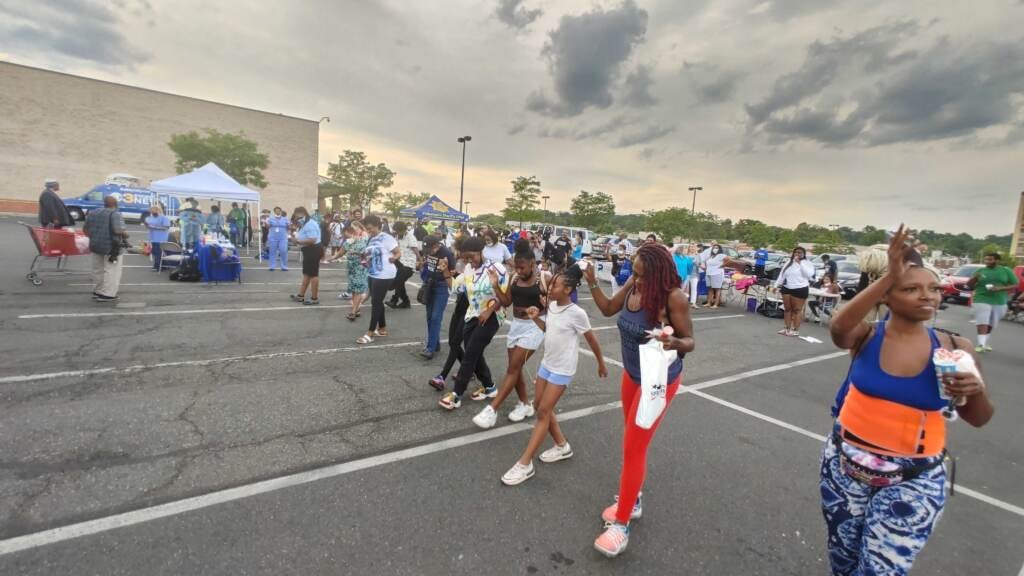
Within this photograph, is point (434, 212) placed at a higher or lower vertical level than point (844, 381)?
higher

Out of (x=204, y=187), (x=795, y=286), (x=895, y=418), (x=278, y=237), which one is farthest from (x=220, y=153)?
(x=895, y=418)

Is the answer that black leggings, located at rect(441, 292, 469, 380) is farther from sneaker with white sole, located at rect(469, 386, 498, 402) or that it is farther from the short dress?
the short dress

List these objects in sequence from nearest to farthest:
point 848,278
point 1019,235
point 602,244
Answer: point 848,278
point 602,244
point 1019,235

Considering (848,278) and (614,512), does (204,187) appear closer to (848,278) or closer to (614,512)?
(614,512)

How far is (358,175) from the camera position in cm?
5012

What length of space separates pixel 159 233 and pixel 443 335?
950 cm

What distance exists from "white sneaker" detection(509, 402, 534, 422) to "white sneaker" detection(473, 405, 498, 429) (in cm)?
24

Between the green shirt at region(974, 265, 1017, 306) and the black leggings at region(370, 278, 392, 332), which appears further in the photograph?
the green shirt at region(974, 265, 1017, 306)

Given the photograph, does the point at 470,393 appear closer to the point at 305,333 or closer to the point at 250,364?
the point at 250,364

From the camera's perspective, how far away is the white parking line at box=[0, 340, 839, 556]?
241 cm

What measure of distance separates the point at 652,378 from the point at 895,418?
38.7 inches

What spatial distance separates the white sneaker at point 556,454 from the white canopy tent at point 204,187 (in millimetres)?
14203

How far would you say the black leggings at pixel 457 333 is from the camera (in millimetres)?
4828

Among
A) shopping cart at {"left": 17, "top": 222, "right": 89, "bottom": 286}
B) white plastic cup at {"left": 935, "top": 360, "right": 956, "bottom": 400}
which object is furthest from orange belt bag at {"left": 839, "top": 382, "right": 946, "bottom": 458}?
shopping cart at {"left": 17, "top": 222, "right": 89, "bottom": 286}
